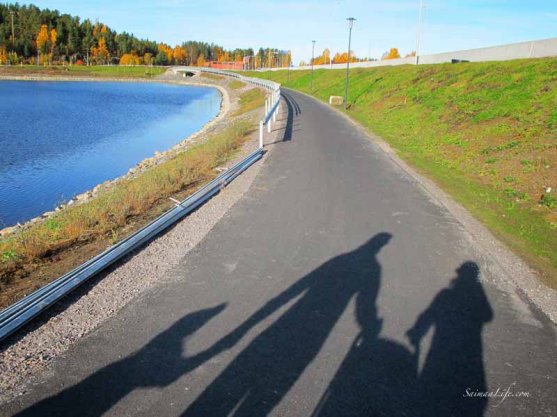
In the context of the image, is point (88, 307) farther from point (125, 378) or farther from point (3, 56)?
point (3, 56)

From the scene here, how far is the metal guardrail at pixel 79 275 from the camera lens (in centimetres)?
474

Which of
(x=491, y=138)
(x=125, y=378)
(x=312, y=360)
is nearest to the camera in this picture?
(x=125, y=378)

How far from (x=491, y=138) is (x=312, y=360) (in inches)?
628

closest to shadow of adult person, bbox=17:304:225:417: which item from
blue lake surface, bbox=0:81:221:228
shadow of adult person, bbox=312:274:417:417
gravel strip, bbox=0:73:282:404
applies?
gravel strip, bbox=0:73:282:404

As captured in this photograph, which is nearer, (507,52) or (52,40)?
(507,52)

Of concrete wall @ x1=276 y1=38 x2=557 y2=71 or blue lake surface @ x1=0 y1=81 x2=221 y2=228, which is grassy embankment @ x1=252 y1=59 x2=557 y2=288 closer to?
concrete wall @ x1=276 y1=38 x2=557 y2=71

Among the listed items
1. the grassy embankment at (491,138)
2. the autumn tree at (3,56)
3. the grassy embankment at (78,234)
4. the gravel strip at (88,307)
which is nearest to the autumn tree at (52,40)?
the autumn tree at (3,56)

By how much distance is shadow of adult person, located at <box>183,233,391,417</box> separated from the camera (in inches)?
151

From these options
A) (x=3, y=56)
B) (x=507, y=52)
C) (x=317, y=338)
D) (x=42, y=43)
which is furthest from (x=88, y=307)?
(x=42, y=43)

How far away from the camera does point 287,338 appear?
15.6ft

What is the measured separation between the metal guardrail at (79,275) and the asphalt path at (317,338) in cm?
81

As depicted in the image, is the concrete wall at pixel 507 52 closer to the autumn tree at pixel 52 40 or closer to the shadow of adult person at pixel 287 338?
the shadow of adult person at pixel 287 338

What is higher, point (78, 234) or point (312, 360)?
point (312, 360)

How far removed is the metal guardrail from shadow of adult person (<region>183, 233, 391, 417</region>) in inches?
86.1
